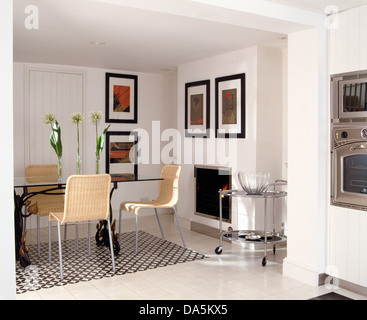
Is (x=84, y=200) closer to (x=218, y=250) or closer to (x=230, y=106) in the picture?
(x=218, y=250)

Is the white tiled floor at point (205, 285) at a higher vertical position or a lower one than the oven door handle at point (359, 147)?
lower

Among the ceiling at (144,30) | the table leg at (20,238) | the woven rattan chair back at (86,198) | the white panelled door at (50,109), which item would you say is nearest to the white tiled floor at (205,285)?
the woven rattan chair back at (86,198)

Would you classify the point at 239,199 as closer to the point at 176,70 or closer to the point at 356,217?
the point at 356,217

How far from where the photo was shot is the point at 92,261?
167 inches

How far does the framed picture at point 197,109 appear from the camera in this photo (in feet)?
18.2

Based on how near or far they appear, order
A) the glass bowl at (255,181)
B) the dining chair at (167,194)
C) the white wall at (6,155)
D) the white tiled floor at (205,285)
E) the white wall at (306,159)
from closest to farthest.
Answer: the white wall at (6,155), the white tiled floor at (205,285), the white wall at (306,159), the glass bowl at (255,181), the dining chair at (167,194)

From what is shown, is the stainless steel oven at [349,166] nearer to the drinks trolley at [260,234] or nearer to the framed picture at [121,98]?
the drinks trolley at [260,234]

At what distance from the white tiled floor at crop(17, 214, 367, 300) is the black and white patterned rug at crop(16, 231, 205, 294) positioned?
5.6 inches

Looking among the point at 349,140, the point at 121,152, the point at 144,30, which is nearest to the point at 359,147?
the point at 349,140

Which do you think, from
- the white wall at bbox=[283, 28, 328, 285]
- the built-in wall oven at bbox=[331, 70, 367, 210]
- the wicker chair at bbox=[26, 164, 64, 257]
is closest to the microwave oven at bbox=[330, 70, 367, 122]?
the built-in wall oven at bbox=[331, 70, 367, 210]

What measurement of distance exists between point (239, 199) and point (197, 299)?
197 cm

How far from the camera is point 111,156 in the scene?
6.46 m

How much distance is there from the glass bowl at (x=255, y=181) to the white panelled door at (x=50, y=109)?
2.97 metres
